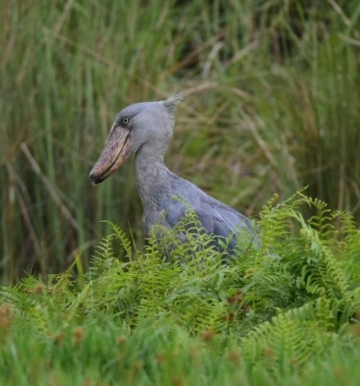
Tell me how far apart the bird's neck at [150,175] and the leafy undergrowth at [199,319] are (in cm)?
157

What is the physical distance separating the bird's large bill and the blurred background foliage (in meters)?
1.01

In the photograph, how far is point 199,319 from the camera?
4.00 metres

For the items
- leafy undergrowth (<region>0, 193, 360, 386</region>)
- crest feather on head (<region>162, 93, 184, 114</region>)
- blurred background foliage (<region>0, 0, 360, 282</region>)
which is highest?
leafy undergrowth (<region>0, 193, 360, 386</region>)

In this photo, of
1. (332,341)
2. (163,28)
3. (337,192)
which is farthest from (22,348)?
(163,28)

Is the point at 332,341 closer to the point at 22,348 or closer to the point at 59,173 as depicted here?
the point at 22,348

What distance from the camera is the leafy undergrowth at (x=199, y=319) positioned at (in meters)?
3.41

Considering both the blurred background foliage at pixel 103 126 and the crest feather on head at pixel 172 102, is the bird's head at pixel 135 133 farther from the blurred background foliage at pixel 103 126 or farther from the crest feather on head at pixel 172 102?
the blurred background foliage at pixel 103 126

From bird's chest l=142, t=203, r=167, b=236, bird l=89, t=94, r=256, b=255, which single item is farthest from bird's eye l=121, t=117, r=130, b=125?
bird's chest l=142, t=203, r=167, b=236

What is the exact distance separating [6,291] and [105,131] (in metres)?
3.31

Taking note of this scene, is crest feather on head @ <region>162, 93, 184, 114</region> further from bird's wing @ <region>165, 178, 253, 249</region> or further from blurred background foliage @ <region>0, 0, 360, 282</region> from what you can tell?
blurred background foliage @ <region>0, 0, 360, 282</region>

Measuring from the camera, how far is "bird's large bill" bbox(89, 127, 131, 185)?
6609 millimetres

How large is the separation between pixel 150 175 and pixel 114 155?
0.95 feet

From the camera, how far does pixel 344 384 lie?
10.4 ft

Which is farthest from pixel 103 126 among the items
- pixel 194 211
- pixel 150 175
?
pixel 194 211
